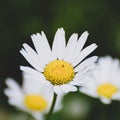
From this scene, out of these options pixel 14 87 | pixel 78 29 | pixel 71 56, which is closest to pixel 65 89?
pixel 71 56

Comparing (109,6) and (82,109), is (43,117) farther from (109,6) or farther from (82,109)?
(109,6)

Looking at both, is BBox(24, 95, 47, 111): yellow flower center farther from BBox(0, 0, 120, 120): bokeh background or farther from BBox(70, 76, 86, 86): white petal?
BBox(70, 76, 86, 86): white petal

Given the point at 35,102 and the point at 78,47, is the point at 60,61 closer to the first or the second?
the point at 78,47

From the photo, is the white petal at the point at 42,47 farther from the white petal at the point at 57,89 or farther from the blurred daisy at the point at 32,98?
the blurred daisy at the point at 32,98

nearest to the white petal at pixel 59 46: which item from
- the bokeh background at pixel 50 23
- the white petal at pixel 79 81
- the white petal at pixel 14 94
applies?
the white petal at pixel 79 81

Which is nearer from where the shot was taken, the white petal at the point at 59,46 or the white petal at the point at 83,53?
the white petal at the point at 83,53

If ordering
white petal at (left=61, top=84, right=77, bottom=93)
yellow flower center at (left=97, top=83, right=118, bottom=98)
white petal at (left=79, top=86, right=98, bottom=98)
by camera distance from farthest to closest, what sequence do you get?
1. yellow flower center at (left=97, top=83, right=118, bottom=98)
2. white petal at (left=79, top=86, right=98, bottom=98)
3. white petal at (left=61, top=84, right=77, bottom=93)

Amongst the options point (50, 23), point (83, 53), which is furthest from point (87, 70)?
point (50, 23)

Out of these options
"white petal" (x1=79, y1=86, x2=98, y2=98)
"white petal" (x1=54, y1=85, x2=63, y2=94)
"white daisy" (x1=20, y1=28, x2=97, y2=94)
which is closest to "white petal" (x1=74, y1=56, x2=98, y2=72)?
"white daisy" (x1=20, y1=28, x2=97, y2=94)
